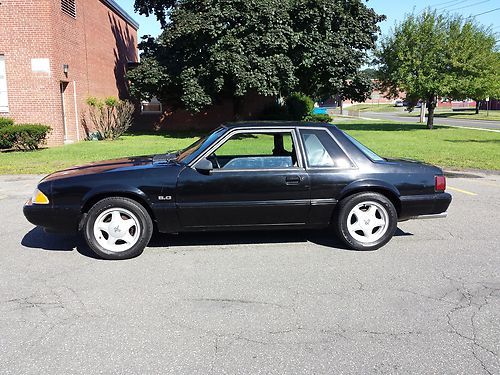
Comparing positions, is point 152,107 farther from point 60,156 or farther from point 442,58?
point 442,58

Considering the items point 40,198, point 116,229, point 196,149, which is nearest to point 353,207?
point 196,149

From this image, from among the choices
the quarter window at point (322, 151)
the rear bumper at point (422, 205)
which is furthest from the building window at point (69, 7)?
the rear bumper at point (422, 205)

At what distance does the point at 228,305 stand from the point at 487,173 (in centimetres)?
977

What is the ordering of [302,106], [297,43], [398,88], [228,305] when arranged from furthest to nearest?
[302,106] → [398,88] → [297,43] → [228,305]

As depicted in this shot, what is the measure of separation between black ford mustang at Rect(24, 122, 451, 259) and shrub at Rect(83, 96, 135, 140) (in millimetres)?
16155

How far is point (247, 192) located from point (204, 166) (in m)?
0.56

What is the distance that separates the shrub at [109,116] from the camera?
2042 centimetres

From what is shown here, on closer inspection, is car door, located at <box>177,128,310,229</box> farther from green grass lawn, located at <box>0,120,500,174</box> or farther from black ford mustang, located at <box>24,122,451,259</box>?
green grass lawn, located at <box>0,120,500,174</box>

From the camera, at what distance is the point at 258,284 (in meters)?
4.25

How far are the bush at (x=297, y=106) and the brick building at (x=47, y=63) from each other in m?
14.8

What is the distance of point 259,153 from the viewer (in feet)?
18.2

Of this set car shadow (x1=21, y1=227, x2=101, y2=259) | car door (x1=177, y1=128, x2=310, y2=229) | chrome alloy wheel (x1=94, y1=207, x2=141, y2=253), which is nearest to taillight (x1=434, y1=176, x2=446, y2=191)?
car door (x1=177, y1=128, x2=310, y2=229)

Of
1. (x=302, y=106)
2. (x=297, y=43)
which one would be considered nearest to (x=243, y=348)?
(x=297, y=43)

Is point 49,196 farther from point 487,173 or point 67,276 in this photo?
point 487,173
